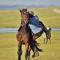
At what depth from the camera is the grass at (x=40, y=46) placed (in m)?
3.43

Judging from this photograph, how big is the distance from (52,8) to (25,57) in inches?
40.1

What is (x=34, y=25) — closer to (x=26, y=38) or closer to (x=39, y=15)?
(x=26, y=38)

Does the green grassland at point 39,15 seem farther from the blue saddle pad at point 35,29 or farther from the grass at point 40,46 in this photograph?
the blue saddle pad at point 35,29

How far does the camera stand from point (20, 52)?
3168 mm

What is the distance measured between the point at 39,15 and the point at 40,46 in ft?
1.64

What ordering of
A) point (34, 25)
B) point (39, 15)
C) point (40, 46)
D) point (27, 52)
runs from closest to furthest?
point (34, 25) < point (27, 52) < point (40, 46) < point (39, 15)

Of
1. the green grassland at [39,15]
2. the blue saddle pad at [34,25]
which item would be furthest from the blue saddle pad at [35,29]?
the green grassland at [39,15]

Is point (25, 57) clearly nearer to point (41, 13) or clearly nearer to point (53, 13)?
point (41, 13)

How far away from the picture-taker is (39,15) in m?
3.54

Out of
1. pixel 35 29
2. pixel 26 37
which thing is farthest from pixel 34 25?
pixel 26 37

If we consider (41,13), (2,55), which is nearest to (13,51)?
(2,55)

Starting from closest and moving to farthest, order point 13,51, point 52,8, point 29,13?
point 29,13 < point 13,51 < point 52,8

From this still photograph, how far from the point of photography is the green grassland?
354 centimetres

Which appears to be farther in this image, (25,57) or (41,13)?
→ (41,13)
